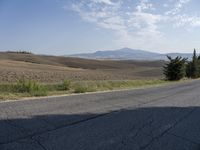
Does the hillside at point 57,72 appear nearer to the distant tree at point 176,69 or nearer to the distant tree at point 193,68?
the distant tree at point 193,68

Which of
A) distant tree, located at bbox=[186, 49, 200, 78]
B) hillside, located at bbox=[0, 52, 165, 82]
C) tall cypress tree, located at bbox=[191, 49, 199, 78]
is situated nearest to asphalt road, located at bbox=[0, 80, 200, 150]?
hillside, located at bbox=[0, 52, 165, 82]

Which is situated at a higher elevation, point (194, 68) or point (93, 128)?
point (93, 128)

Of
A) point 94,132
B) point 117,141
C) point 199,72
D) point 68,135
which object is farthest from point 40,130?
point 199,72

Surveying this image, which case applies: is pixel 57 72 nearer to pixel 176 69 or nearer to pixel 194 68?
pixel 176 69

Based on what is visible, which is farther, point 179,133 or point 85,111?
point 85,111

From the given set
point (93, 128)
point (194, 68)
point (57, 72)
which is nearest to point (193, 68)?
point (194, 68)

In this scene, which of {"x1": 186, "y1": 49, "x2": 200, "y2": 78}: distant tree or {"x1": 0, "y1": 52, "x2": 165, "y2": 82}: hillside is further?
{"x1": 186, "y1": 49, "x2": 200, "y2": 78}: distant tree

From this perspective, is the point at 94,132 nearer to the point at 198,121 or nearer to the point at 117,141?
the point at 117,141

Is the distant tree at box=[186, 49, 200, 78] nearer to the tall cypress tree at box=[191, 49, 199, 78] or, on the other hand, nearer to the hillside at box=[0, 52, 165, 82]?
the tall cypress tree at box=[191, 49, 199, 78]

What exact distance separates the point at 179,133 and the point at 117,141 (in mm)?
2054

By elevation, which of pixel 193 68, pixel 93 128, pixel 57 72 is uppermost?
pixel 93 128

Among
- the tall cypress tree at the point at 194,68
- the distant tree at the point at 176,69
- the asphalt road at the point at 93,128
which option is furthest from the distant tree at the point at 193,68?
the asphalt road at the point at 93,128

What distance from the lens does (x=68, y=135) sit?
672cm

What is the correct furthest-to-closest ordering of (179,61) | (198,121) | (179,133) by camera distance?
(179,61) → (198,121) → (179,133)
